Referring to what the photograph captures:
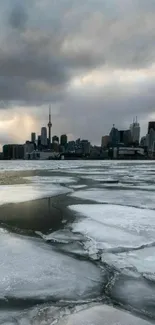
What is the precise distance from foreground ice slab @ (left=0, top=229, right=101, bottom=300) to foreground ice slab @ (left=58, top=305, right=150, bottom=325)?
1.12 ft

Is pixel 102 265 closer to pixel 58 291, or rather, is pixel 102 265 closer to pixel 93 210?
pixel 58 291

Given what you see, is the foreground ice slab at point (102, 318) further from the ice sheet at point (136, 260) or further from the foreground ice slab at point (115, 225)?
the foreground ice slab at point (115, 225)

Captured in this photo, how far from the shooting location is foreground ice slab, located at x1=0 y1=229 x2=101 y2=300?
120 inches

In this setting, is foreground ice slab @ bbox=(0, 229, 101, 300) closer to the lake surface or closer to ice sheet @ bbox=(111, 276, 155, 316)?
the lake surface

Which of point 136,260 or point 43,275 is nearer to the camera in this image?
point 43,275

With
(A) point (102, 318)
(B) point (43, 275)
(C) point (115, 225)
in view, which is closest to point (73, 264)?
(B) point (43, 275)

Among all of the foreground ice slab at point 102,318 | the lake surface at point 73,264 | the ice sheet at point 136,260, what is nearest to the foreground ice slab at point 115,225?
the lake surface at point 73,264

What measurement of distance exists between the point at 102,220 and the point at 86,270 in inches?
120

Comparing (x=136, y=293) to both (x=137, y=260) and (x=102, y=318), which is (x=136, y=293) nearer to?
(x=102, y=318)

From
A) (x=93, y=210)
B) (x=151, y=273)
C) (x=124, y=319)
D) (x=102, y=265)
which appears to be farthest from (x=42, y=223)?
(x=124, y=319)

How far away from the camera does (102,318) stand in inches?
100.0

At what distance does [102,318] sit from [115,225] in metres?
3.65

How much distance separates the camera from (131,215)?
718 centimetres

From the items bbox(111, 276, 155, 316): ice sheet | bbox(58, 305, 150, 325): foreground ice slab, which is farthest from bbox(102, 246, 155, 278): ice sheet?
bbox(58, 305, 150, 325): foreground ice slab
